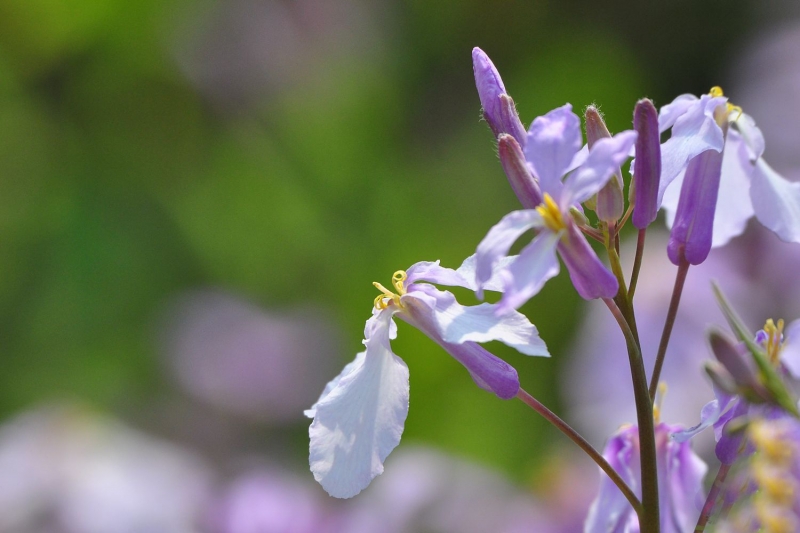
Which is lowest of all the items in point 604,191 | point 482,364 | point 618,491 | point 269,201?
point 269,201

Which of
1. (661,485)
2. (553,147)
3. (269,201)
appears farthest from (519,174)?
(269,201)

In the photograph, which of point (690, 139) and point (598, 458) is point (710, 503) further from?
point (690, 139)

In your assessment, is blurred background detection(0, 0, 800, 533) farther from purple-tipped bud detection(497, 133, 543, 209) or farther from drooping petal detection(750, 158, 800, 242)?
purple-tipped bud detection(497, 133, 543, 209)

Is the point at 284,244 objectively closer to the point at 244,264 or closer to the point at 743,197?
the point at 244,264

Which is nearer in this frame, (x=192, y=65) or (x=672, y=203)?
(x=672, y=203)

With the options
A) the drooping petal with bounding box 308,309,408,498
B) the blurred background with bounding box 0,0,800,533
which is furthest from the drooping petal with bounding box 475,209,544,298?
the blurred background with bounding box 0,0,800,533

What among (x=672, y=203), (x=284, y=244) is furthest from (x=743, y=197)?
(x=284, y=244)
